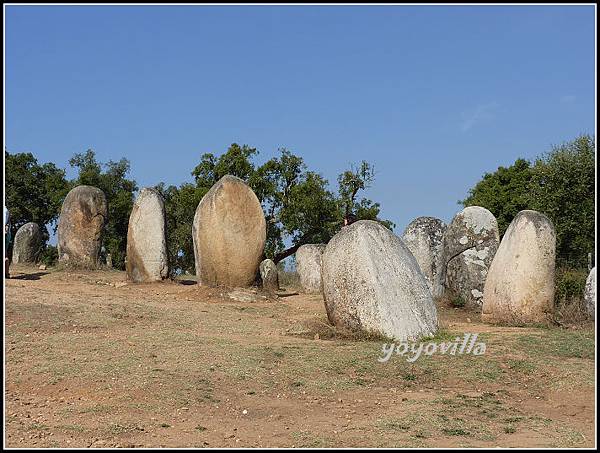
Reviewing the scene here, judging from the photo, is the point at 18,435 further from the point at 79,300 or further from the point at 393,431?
the point at 79,300

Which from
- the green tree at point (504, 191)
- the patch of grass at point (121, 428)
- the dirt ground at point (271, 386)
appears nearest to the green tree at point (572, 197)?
the green tree at point (504, 191)

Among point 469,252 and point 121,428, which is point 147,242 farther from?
point 121,428

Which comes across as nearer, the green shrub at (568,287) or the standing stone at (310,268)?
the green shrub at (568,287)

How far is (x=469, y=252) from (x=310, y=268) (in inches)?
235

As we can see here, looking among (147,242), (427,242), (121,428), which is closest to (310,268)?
(427,242)

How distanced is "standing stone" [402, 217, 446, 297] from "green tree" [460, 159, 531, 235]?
14.1 m

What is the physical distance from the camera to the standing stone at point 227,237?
17688 mm

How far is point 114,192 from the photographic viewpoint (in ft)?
114

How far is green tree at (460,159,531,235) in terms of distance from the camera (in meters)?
34.5

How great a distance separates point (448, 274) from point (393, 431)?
433 inches

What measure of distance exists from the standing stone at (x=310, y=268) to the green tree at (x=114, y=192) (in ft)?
42.9

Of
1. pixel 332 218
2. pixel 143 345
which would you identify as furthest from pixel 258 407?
pixel 332 218

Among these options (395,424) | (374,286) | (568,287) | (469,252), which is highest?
(469,252)

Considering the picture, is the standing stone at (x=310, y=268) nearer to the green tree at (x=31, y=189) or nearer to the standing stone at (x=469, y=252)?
the standing stone at (x=469, y=252)
